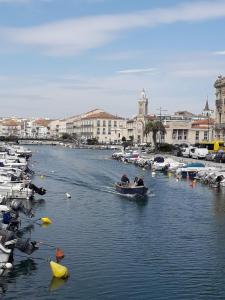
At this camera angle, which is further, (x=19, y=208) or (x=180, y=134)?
(x=180, y=134)

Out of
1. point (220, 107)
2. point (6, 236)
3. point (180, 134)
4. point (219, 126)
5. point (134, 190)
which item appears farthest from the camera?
point (180, 134)

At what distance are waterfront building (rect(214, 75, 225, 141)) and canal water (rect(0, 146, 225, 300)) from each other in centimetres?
6538

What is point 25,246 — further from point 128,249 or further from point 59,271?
point 128,249

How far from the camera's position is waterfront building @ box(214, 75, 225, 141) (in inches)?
4604

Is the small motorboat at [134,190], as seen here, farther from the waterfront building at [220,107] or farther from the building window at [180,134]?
the building window at [180,134]

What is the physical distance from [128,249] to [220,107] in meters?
90.9

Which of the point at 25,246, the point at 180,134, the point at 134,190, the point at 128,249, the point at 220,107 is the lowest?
the point at 128,249

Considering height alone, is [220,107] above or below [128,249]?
above

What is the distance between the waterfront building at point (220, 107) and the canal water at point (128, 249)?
65379 mm

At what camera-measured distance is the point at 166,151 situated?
134 metres

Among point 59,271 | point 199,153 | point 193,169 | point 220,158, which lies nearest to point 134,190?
point 193,169

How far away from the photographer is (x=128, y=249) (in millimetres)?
30953

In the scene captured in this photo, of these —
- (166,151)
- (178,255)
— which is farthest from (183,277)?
(166,151)

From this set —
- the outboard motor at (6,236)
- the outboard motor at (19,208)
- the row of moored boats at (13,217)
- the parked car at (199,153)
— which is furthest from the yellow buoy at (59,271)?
the parked car at (199,153)
